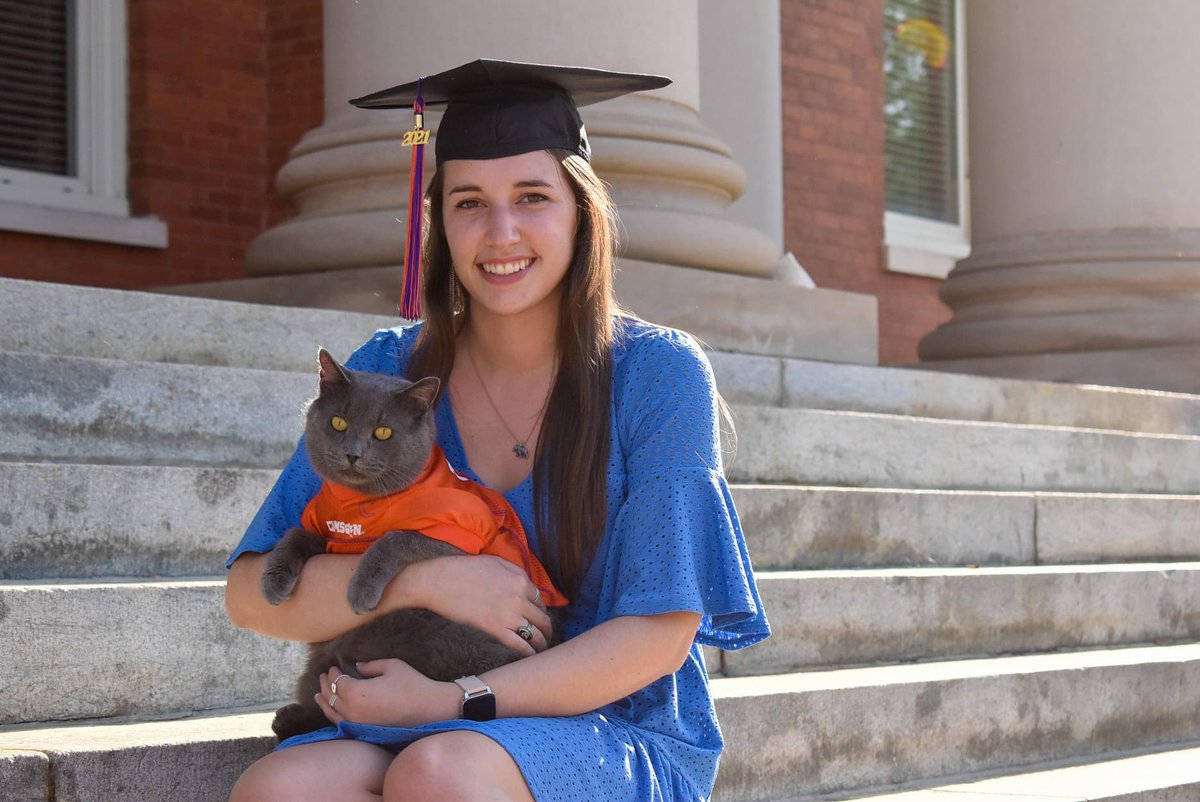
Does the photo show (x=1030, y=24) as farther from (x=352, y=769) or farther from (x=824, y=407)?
(x=352, y=769)

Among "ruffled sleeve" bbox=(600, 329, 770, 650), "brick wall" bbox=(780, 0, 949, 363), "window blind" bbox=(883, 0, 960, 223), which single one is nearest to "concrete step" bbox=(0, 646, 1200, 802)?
"ruffled sleeve" bbox=(600, 329, 770, 650)

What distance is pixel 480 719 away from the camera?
8.66 ft

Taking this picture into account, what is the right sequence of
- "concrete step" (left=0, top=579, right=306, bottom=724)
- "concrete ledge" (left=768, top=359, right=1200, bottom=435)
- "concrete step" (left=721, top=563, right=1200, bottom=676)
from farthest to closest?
"concrete ledge" (left=768, top=359, right=1200, bottom=435)
"concrete step" (left=721, top=563, right=1200, bottom=676)
"concrete step" (left=0, top=579, right=306, bottom=724)

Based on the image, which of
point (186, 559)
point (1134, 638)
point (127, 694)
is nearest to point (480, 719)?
point (127, 694)

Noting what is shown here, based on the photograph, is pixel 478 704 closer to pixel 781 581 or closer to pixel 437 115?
pixel 781 581

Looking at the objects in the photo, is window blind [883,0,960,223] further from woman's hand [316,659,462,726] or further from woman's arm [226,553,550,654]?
woman's hand [316,659,462,726]

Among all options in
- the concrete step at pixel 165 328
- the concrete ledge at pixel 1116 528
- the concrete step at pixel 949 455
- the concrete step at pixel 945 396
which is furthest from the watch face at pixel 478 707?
the concrete ledge at pixel 1116 528

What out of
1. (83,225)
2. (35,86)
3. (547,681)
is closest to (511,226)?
(547,681)

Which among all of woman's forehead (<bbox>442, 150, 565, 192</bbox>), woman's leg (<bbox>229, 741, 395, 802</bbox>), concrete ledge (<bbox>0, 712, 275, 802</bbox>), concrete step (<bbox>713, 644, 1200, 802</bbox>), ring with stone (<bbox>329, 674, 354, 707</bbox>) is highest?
woman's forehead (<bbox>442, 150, 565, 192</bbox>)

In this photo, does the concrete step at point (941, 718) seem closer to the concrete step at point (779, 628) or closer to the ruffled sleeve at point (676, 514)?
the concrete step at point (779, 628)

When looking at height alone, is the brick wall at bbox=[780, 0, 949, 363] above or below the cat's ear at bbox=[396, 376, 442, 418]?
above

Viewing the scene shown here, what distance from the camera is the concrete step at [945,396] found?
6113mm

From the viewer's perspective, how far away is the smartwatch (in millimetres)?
2633

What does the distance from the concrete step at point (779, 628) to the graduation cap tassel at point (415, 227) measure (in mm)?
762
